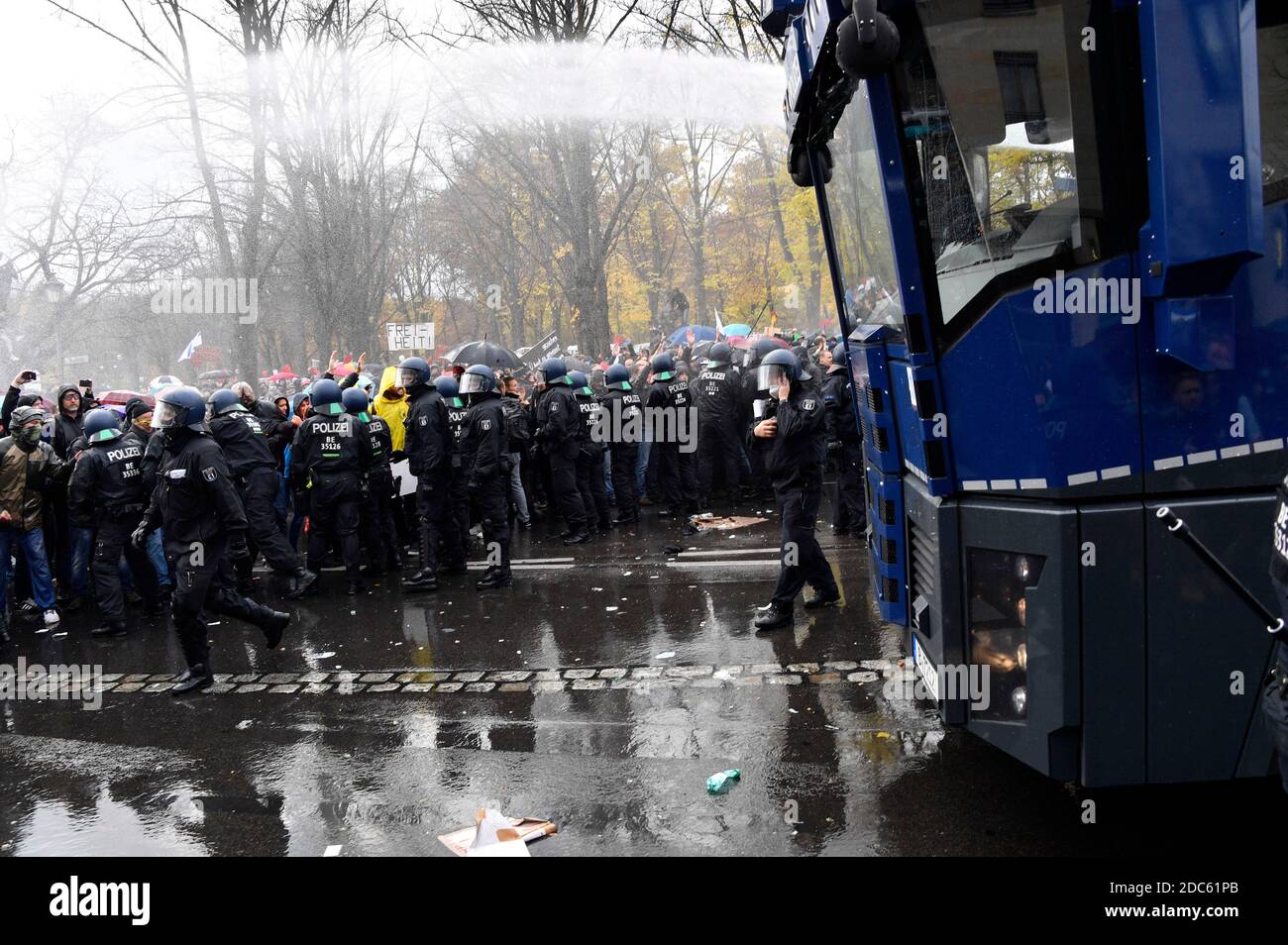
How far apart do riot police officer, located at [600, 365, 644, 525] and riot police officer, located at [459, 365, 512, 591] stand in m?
2.52

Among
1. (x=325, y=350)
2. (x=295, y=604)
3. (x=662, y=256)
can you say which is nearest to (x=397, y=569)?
(x=295, y=604)

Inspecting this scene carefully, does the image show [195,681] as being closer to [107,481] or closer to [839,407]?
[107,481]

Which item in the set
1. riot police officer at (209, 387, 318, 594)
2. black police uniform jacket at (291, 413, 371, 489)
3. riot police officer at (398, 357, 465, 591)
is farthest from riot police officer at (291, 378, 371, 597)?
riot police officer at (398, 357, 465, 591)

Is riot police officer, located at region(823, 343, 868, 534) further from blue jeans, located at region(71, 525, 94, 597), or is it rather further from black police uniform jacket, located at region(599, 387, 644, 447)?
blue jeans, located at region(71, 525, 94, 597)

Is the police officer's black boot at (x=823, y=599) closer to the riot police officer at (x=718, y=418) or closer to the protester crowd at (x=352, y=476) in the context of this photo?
the protester crowd at (x=352, y=476)

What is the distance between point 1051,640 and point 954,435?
0.84 meters

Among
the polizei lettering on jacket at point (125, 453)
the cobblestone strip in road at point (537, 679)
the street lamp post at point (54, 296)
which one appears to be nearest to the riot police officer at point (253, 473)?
the polizei lettering on jacket at point (125, 453)

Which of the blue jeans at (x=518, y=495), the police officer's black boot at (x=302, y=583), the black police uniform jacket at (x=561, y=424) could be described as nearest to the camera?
the police officer's black boot at (x=302, y=583)

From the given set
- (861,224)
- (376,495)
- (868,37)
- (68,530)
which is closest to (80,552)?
(68,530)

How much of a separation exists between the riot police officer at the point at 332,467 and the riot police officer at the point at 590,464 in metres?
3.04

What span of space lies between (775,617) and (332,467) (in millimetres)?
5052

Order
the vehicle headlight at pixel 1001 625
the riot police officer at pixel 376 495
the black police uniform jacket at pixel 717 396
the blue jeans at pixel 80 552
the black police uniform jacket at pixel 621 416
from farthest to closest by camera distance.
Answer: the black police uniform jacket at pixel 717 396, the black police uniform jacket at pixel 621 416, the riot police officer at pixel 376 495, the blue jeans at pixel 80 552, the vehicle headlight at pixel 1001 625

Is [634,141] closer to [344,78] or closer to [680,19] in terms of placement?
[680,19]

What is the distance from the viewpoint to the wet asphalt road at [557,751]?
4.61m
